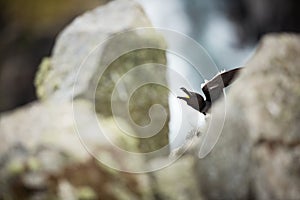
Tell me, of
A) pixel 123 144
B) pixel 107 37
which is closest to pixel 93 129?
pixel 123 144

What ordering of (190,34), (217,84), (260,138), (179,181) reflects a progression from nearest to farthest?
(260,138) → (179,181) → (217,84) → (190,34)

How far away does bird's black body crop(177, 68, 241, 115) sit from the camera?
1.37 m

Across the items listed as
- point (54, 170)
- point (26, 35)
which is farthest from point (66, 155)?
point (26, 35)

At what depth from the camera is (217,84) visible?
1395 mm

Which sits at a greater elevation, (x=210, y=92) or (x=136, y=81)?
(x=136, y=81)

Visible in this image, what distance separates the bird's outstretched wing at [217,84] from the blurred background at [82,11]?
2.2 inches

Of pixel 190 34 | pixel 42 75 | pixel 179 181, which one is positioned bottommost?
pixel 179 181

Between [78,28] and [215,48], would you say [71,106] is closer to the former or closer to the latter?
[78,28]

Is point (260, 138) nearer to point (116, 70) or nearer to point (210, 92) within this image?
point (210, 92)

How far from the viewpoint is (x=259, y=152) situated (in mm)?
1057

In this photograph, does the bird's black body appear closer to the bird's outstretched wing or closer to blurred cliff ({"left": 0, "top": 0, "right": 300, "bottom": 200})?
the bird's outstretched wing

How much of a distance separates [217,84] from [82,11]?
0.57m

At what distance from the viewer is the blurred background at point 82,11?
1480 mm

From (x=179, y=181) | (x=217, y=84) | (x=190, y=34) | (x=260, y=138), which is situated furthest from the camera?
(x=190, y=34)
